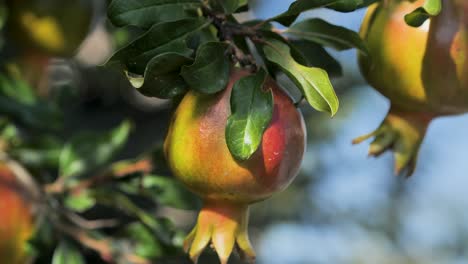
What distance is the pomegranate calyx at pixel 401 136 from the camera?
1051 millimetres

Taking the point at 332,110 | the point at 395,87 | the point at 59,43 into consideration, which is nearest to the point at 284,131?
the point at 332,110

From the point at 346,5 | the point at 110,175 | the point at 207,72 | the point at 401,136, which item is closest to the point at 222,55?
the point at 207,72

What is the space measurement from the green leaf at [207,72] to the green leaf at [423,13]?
217mm

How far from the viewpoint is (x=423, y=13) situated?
885mm

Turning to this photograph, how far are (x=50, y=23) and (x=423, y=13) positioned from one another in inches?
32.3

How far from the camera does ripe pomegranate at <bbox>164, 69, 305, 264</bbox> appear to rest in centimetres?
84

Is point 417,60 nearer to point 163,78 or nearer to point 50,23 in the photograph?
point 163,78

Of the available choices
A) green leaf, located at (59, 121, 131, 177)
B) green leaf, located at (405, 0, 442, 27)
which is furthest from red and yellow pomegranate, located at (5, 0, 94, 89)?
green leaf, located at (405, 0, 442, 27)

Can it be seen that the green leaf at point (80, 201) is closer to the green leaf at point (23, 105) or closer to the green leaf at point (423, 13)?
the green leaf at point (23, 105)

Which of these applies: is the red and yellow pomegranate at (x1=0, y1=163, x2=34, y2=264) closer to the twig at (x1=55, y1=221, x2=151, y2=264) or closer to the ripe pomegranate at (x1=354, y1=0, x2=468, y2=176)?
the twig at (x1=55, y1=221, x2=151, y2=264)

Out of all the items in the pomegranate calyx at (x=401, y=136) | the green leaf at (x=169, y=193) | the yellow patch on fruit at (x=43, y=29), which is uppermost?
the pomegranate calyx at (x=401, y=136)

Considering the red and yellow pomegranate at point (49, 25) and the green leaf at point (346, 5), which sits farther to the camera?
the red and yellow pomegranate at point (49, 25)

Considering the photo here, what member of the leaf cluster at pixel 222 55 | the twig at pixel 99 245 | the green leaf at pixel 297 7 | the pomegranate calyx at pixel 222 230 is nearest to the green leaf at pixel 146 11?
the leaf cluster at pixel 222 55

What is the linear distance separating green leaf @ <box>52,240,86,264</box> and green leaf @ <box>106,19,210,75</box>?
618 mm
